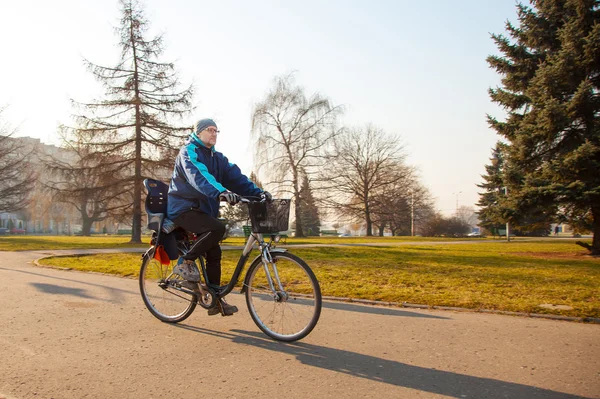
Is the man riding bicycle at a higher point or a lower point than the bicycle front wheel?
higher

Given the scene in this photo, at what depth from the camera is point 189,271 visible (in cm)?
453

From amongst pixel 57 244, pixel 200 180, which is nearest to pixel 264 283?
pixel 200 180

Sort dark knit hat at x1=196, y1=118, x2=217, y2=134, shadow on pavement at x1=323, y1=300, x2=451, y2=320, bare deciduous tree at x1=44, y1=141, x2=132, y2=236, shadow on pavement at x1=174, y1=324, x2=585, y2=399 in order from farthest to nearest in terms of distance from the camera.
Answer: bare deciduous tree at x1=44, y1=141, x2=132, y2=236 → shadow on pavement at x1=323, y1=300, x2=451, y2=320 → dark knit hat at x1=196, y1=118, x2=217, y2=134 → shadow on pavement at x1=174, y1=324, x2=585, y2=399

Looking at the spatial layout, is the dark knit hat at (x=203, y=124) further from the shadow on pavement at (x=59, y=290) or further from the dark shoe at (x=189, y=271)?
the shadow on pavement at (x=59, y=290)

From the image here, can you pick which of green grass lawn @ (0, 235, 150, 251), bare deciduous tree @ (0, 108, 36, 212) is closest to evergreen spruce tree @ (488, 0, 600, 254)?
green grass lawn @ (0, 235, 150, 251)

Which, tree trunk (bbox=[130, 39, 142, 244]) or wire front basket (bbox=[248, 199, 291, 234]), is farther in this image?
tree trunk (bbox=[130, 39, 142, 244])

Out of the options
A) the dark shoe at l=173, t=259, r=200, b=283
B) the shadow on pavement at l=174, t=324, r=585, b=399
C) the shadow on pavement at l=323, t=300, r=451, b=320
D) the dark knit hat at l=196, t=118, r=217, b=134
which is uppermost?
the dark knit hat at l=196, t=118, r=217, b=134

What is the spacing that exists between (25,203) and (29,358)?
38696 millimetres

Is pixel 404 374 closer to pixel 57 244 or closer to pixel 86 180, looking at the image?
pixel 57 244

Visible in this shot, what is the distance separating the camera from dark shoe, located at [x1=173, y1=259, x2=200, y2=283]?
A: 4520 mm

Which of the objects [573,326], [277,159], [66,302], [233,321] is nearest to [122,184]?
[277,159]

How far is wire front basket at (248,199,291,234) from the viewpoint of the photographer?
4.09 metres

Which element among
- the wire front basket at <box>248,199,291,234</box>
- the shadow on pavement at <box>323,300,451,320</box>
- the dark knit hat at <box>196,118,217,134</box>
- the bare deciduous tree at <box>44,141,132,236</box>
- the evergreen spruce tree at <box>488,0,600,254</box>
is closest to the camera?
the wire front basket at <box>248,199,291,234</box>

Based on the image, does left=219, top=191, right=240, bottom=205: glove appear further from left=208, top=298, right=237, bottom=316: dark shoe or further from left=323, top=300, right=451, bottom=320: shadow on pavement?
left=323, top=300, right=451, bottom=320: shadow on pavement
